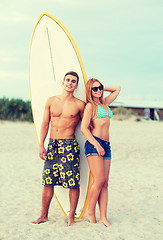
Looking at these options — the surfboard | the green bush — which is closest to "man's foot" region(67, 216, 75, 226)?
the surfboard

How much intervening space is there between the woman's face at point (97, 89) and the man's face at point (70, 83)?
0.26 m

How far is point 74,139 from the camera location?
3867 mm

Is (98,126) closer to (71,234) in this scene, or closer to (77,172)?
(77,172)

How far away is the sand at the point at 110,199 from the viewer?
377 cm

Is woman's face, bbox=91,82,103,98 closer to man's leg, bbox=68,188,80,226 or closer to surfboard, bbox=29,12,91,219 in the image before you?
surfboard, bbox=29,12,91,219

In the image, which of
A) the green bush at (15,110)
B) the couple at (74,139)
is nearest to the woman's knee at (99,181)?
the couple at (74,139)

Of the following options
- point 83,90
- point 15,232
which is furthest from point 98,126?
point 15,232

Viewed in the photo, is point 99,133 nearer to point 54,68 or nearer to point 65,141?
point 65,141

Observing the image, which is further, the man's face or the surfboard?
the surfboard

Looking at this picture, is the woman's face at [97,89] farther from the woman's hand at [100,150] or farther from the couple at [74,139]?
the woman's hand at [100,150]

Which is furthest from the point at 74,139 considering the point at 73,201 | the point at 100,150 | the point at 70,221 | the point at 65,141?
the point at 70,221

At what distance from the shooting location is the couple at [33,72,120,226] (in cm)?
368

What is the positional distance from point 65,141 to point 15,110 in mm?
16150

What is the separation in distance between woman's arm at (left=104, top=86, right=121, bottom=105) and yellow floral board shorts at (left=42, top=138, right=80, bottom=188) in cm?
67
